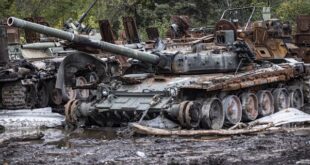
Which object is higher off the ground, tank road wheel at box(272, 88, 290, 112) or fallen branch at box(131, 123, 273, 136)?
tank road wheel at box(272, 88, 290, 112)

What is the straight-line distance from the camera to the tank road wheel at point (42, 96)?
2052 cm

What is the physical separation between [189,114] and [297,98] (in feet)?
20.2

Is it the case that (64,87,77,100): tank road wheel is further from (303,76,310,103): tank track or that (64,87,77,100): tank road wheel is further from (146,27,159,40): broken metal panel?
(146,27,159,40): broken metal panel

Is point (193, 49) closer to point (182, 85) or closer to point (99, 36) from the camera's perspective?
point (182, 85)

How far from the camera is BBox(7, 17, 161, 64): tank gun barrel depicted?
45.3ft

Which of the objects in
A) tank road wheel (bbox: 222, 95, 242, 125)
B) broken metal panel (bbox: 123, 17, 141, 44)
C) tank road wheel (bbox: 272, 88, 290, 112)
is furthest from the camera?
broken metal panel (bbox: 123, 17, 141, 44)

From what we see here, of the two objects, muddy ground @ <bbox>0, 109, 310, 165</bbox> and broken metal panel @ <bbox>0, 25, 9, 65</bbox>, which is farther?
broken metal panel @ <bbox>0, 25, 9, 65</bbox>

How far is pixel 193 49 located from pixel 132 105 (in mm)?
2678

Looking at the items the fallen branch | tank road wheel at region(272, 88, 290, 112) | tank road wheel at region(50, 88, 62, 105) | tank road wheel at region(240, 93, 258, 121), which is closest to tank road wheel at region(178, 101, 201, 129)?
the fallen branch

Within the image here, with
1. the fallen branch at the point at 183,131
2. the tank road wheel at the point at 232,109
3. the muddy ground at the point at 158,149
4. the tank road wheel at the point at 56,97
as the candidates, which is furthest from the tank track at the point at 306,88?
the tank road wheel at the point at 56,97

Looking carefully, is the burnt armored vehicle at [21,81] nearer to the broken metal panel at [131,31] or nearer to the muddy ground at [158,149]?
the muddy ground at [158,149]

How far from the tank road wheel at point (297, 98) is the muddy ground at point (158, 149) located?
200 inches

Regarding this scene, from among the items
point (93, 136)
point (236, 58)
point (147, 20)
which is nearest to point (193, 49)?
point (236, 58)

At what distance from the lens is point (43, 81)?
20.3 m
